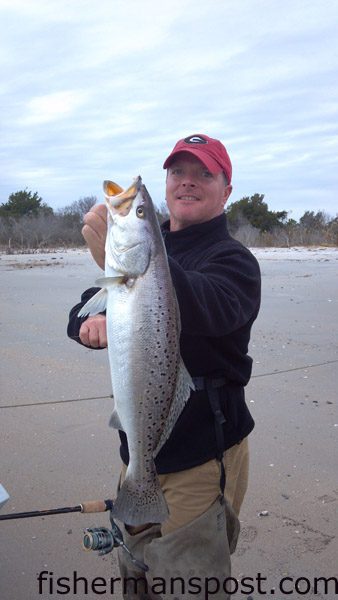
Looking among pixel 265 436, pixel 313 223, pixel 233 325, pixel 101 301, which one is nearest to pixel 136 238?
pixel 101 301

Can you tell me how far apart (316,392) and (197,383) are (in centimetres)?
395

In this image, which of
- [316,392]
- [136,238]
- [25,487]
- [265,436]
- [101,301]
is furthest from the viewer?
[316,392]

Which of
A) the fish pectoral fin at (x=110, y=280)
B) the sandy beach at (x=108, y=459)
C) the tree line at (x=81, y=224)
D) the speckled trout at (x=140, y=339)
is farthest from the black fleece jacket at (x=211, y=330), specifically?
the tree line at (x=81, y=224)

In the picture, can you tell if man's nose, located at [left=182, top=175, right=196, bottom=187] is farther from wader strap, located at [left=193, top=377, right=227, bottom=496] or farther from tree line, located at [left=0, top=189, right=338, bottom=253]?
tree line, located at [left=0, top=189, right=338, bottom=253]

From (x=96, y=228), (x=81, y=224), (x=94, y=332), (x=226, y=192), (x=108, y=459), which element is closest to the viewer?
(x=96, y=228)

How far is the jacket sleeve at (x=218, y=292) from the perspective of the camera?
2.72 meters

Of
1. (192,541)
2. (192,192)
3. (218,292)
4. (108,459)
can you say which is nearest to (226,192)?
(192,192)

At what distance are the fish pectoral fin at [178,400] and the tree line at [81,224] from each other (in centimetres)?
2884

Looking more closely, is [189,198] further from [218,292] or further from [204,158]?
[218,292]

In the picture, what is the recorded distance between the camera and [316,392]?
6734 mm

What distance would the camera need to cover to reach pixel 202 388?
310 cm

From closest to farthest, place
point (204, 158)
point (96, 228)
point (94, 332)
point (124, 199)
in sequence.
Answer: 1. point (124, 199)
2. point (96, 228)
3. point (94, 332)
4. point (204, 158)

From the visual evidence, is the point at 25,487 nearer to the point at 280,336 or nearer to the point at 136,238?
the point at 136,238

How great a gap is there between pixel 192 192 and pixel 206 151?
8.8 inches
